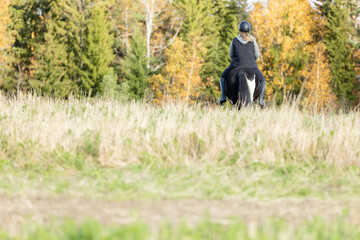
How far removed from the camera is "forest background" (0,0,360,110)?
1590 inches

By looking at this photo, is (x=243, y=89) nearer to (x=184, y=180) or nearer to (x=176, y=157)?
(x=176, y=157)

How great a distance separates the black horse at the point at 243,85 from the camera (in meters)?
12.3

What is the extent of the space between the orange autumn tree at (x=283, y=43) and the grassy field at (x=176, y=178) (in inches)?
1195

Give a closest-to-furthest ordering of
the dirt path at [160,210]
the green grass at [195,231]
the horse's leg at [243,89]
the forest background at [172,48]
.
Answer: the green grass at [195,231]
the dirt path at [160,210]
the horse's leg at [243,89]
the forest background at [172,48]

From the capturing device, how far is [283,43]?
1582 inches

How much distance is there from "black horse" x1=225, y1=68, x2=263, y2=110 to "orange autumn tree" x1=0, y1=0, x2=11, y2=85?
30975 millimetres

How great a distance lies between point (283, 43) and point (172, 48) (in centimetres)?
930

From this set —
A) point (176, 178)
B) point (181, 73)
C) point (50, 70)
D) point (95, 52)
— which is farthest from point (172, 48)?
point (176, 178)

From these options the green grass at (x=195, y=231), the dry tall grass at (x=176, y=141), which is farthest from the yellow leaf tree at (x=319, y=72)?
the green grass at (x=195, y=231)

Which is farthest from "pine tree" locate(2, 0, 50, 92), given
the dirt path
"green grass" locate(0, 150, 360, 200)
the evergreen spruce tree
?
the dirt path

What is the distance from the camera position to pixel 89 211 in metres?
5.23

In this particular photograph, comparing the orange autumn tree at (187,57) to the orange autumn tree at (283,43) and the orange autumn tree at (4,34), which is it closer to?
the orange autumn tree at (283,43)

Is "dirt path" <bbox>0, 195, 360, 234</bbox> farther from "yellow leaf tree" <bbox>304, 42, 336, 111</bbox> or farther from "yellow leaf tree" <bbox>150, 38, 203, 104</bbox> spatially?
"yellow leaf tree" <bbox>150, 38, 203, 104</bbox>

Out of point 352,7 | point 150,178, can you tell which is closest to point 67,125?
point 150,178
